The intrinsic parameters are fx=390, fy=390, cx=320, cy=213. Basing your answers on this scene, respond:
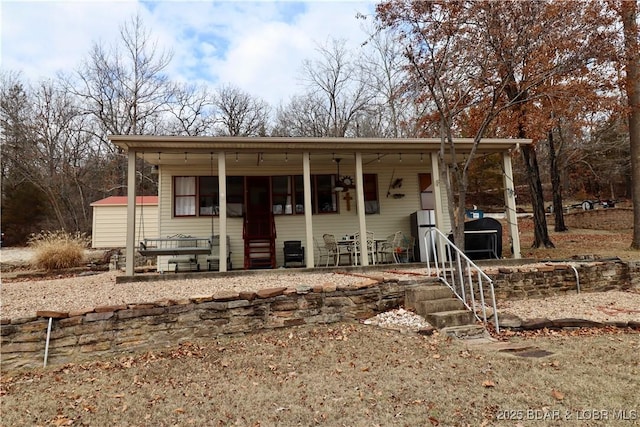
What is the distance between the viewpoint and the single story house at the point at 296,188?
8.06 m

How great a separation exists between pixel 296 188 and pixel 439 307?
567cm

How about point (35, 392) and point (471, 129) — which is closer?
point (35, 392)

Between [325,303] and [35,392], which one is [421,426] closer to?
[325,303]

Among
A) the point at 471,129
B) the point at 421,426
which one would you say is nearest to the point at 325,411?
the point at 421,426

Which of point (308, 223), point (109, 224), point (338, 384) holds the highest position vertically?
point (109, 224)

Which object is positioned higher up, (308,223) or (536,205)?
(536,205)

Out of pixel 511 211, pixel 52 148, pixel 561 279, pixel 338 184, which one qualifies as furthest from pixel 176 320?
pixel 52 148

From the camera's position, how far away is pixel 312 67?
2259 cm

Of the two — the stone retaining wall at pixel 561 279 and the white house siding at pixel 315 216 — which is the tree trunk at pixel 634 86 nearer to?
the stone retaining wall at pixel 561 279

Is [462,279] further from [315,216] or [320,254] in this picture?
[315,216]

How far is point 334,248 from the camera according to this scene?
9.00m

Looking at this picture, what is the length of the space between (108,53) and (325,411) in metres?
23.3

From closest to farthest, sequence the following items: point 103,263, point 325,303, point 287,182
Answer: point 325,303
point 287,182
point 103,263

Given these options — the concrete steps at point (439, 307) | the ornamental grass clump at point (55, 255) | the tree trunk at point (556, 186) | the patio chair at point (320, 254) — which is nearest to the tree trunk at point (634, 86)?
the tree trunk at point (556, 186)
